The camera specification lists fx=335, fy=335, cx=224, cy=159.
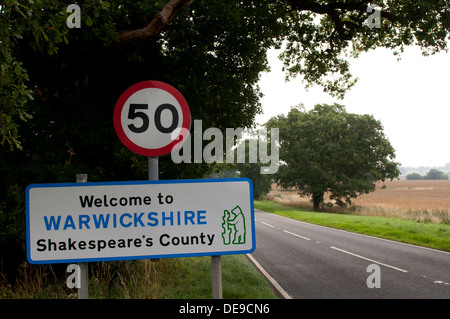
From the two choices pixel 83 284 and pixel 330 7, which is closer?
pixel 83 284

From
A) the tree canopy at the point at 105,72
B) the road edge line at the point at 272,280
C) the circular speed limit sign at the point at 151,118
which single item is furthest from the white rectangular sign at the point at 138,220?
the road edge line at the point at 272,280

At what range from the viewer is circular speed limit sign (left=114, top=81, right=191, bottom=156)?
3.15 meters

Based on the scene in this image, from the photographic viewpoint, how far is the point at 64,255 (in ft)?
9.77

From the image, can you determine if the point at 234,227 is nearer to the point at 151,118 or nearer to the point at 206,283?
the point at 151,118

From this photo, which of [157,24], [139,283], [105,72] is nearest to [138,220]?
[139,283]

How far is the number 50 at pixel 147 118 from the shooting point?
10.6 feet

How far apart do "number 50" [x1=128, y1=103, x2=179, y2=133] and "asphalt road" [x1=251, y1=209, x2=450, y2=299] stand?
470 cm

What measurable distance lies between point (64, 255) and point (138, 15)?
4785 mm

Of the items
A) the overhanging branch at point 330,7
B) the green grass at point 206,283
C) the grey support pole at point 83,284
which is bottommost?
the green grass at point 206,283

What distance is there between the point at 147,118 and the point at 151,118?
0.13ft

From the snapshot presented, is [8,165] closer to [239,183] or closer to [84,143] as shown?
[84,143]

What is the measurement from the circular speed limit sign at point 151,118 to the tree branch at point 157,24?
271 cm

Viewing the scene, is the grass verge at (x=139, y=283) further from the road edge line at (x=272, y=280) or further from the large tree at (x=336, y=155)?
the large tree at (x=336, y=155)

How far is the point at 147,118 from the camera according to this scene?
10.7ft
